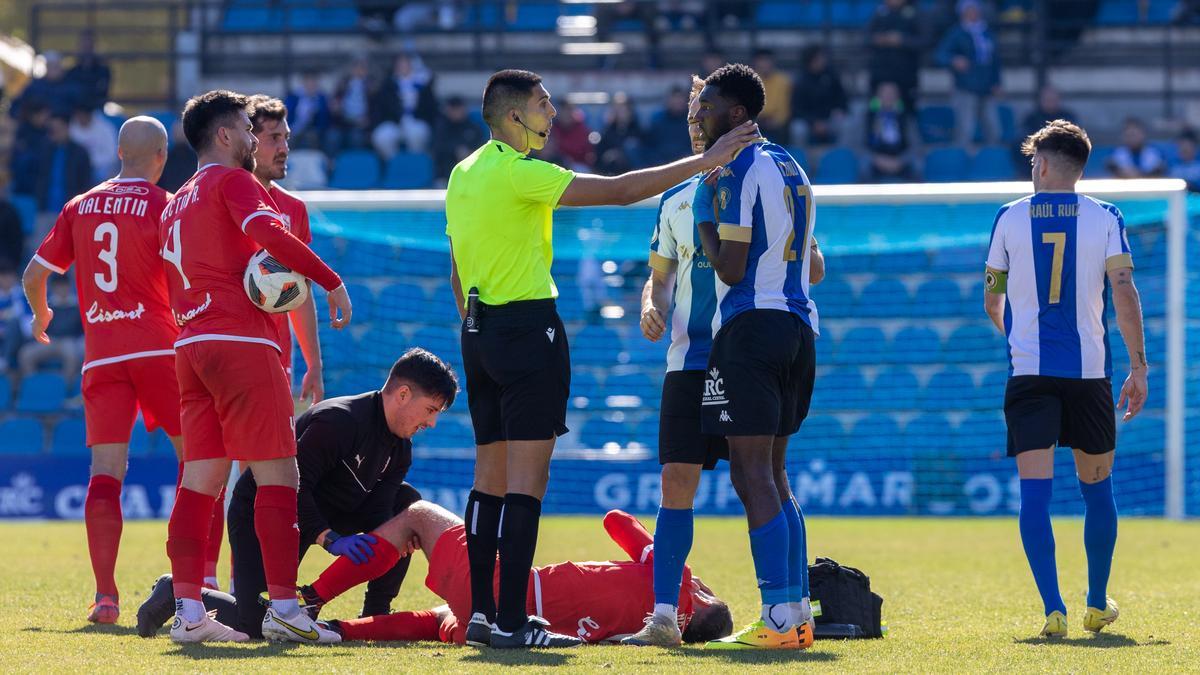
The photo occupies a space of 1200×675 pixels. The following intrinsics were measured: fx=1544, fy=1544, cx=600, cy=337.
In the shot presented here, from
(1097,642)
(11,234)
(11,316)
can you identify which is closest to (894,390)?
(1097,642)

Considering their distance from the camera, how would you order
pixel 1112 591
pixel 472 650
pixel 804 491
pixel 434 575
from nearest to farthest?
pixel 472 650
pixel 434 575
pixel 1112 591
pixel 804 491

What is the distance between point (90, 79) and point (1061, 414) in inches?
637

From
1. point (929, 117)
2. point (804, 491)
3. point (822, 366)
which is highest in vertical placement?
point (929, 117)

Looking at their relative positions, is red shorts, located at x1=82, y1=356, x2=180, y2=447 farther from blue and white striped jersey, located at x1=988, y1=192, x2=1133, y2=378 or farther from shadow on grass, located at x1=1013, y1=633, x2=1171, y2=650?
shadow on grass, located at x1=1013, y1=633, x2=1171, y2=650

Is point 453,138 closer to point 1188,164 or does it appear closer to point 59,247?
point 1188,164

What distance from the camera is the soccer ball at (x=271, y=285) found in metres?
6.13

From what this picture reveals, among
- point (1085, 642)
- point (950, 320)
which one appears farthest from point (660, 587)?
point (950, 320)

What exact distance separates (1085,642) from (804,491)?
8.10 meters

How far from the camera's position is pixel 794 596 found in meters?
6.02

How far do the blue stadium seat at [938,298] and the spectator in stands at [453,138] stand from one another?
6096mm

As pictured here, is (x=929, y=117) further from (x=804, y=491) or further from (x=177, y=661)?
(x=177, y=661)

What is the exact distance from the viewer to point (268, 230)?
19.8 feet

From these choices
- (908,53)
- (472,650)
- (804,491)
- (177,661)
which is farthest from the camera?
(908,53)

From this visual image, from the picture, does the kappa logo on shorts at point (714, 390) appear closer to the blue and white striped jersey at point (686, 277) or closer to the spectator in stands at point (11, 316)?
the blue and white striped jersey at point (686, 277)
